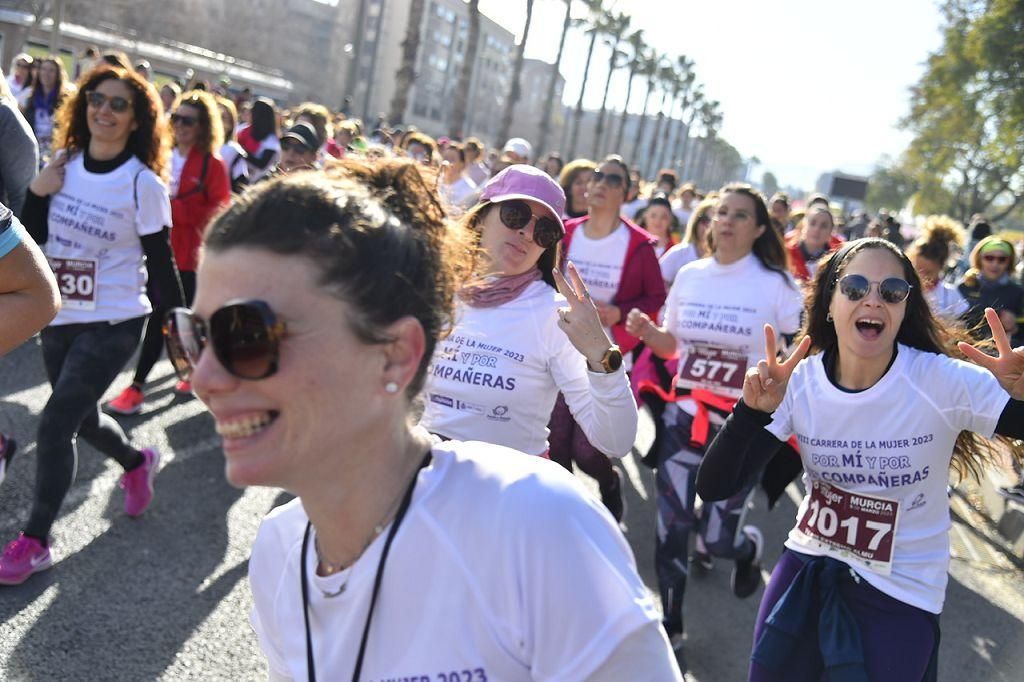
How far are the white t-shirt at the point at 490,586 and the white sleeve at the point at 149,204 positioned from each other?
3.28 metres

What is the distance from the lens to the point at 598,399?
109 inches

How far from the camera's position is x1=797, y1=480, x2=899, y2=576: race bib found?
2.69 m

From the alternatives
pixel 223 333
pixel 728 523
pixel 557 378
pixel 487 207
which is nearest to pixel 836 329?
pixel 557 378

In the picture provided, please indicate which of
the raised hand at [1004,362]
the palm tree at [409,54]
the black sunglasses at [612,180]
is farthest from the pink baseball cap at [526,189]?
the palm tree at [409,54]

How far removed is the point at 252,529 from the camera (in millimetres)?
4531

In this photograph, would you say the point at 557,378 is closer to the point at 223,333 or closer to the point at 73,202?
the point at 223,333

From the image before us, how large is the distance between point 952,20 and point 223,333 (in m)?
26.0

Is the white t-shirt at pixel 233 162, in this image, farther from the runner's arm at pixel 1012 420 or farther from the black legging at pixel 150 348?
the runner's arm at pixel 1012 420

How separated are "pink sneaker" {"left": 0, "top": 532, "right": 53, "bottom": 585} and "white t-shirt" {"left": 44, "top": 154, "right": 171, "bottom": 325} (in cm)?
108

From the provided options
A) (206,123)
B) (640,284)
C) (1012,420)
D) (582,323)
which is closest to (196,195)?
(206,123)

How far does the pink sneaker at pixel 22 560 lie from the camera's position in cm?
358

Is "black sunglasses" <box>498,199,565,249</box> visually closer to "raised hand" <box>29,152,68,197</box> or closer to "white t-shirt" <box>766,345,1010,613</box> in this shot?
"white t-shirt" <box>766,345,1010,613</box>

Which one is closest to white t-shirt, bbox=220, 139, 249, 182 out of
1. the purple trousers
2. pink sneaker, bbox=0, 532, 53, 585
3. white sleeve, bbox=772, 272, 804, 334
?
pink sneaker, bbox=0, 532, 53, 585

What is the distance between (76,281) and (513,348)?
2.37 m
